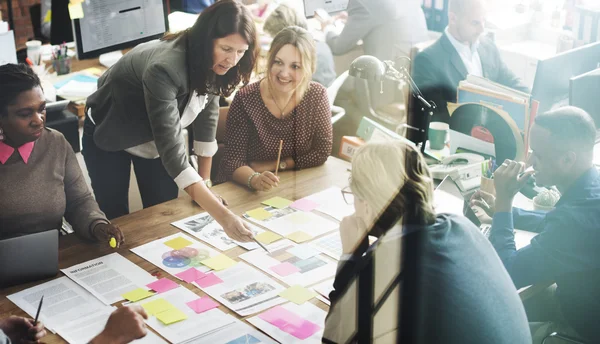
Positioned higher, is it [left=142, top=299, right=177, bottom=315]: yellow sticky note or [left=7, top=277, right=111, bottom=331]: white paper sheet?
[left=7, top=277, right=111, bottom=331]: white paper sheet

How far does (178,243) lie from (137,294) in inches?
11.3

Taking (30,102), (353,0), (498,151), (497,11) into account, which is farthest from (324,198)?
(497,11)

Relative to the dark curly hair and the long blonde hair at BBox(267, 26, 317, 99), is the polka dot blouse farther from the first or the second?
the dark curly hair

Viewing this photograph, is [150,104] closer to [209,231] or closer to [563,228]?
[209,231]

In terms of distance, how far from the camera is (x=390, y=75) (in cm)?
232

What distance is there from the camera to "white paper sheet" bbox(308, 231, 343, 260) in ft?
6.56

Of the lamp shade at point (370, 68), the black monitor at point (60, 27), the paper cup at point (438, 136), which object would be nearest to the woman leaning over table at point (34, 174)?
the lamp shade at point (370, 68)

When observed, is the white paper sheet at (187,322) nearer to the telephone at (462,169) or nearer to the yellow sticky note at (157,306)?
the yellow sticky note at (157,306)

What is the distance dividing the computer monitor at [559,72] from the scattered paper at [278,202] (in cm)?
114

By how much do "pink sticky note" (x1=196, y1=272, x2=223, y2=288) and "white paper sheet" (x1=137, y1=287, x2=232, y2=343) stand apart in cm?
6

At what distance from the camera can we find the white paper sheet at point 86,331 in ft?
5.21

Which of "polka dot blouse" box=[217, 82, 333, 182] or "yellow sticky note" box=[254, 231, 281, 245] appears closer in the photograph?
"yellow sticky note" box=[254, 231, 281, 245]

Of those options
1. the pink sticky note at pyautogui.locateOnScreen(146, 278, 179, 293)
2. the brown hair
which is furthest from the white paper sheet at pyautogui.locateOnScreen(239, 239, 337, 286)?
the brown hair

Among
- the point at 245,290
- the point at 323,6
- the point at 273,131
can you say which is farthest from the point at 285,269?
the point at 323,6
